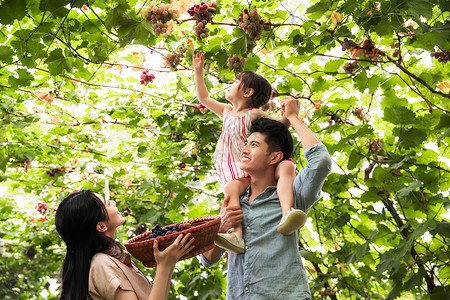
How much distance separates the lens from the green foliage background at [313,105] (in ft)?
6.77

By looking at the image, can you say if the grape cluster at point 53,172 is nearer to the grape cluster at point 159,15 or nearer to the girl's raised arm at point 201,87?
the girl's raised arm at point 201,87

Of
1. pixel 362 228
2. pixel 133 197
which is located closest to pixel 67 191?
pixel 133 197

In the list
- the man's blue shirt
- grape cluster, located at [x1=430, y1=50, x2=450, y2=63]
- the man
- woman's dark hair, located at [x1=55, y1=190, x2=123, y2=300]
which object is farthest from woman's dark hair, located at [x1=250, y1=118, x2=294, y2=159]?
grape cluster, located at [x1=430, y1=50, x2=450, y2=63]

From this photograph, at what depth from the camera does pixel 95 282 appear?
4.97ft

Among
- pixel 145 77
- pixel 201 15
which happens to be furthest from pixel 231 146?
pixel 145 77

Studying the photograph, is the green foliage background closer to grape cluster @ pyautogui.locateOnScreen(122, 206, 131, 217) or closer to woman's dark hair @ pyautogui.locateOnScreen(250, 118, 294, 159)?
grape cluster @ pyautogui.locateOnScreen(122, 206, 131, 217)

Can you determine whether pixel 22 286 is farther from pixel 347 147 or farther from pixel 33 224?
pixel 347 147

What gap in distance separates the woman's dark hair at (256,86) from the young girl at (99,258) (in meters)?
0.78

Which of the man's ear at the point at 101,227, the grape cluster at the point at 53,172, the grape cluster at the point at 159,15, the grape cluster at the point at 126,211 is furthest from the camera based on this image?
the grape cluster at the point at 126,211

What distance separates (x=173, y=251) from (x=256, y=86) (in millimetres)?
907

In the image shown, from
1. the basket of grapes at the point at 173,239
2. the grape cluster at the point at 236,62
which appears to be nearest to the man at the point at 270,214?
the basket of grapes at the point at 173,239

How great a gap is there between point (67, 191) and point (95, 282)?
14.2 ft

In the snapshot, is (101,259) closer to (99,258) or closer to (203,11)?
(99,258)

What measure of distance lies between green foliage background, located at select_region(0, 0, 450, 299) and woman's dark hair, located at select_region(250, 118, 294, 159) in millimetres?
468
